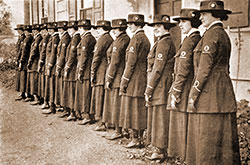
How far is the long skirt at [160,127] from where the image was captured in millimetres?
4824

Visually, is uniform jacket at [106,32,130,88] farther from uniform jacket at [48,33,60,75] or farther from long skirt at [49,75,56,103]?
long skirt at [49,75,56,103]

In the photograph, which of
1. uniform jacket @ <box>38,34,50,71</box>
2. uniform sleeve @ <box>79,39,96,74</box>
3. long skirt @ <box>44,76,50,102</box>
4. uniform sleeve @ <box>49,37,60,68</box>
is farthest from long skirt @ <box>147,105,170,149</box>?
uniform jacket @ <box>38,34,50,71</box>

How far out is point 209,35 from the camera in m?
3.78

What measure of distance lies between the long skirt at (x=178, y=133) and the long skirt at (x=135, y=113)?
1.14 m

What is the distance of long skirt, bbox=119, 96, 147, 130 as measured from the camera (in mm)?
5566

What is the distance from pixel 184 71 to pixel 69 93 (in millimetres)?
4103

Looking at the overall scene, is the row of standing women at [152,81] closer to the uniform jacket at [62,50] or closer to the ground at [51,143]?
the uniform jacket at [62,50]

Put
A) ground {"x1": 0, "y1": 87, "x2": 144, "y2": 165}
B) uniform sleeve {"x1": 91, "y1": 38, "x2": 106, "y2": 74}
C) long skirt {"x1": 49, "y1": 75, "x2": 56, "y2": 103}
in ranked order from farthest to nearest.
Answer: long skirt {"x1": 49, "y1": 75, "x2": 56, "y2": 103} < uniform sleeve {"x1": 91, "y1": 38, "x2": 106, "y2": 74} < ground {"x1": 0, "y1": 87, "x2": 144, "y2": 165}

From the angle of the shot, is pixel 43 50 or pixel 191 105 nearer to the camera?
pixel 191 105

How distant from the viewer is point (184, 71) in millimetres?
4172

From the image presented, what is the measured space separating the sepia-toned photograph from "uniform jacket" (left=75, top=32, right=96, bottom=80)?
23 millimetres

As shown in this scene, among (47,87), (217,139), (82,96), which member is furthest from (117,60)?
(47,87)

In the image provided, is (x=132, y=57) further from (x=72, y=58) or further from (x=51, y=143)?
(x=72, y=58)

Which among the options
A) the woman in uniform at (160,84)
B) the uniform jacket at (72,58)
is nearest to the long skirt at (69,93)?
the uniform jacket at (72,58)
